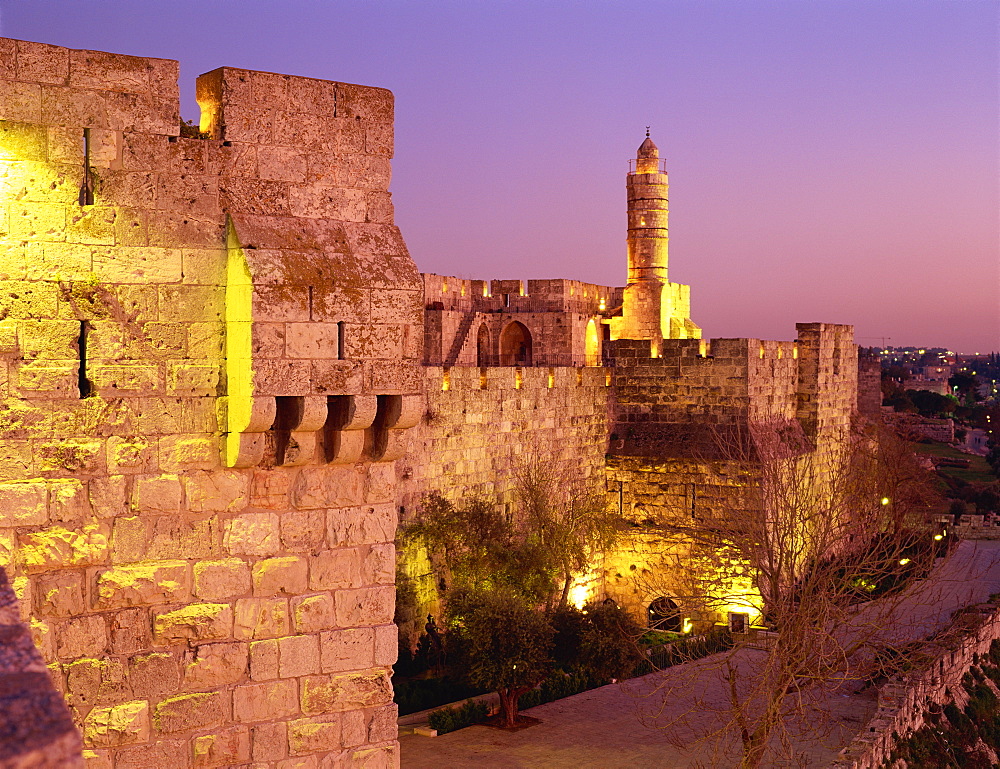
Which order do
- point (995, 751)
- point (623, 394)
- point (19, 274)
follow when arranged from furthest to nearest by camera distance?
1. point (623, 394)
2. point (995, 751)
3. point (19, 274)

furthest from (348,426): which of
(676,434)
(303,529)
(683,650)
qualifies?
(676,434)

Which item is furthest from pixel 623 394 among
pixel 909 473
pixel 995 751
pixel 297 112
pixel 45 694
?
pixel 45 694

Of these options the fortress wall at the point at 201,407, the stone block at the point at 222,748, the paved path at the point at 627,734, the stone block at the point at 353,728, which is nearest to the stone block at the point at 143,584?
the fortress wall at the point at 201,407

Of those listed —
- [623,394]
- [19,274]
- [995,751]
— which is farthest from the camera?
[623,394]

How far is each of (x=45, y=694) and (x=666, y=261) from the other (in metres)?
30.8

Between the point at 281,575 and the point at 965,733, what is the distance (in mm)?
11533

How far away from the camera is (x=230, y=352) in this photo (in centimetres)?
440

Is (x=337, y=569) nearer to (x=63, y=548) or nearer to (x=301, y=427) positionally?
(x=301, y=427)

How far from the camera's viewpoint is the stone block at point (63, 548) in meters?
4.09

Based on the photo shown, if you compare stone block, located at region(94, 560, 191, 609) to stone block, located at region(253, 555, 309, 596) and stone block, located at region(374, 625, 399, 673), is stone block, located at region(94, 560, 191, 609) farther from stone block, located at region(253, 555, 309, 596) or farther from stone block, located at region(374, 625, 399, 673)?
stone block, located at region(374, 625, 399, 673)

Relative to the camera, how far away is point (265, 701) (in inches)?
177

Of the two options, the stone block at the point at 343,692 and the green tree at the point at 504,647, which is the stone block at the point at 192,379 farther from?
the green tree at the point at 504,647

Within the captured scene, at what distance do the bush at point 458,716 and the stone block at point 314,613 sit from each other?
6834 mm

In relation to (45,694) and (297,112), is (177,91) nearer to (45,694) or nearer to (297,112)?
(297,112)
